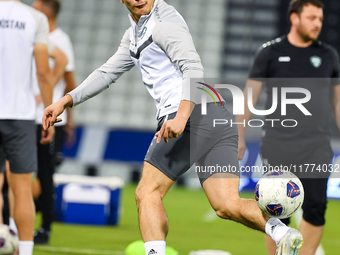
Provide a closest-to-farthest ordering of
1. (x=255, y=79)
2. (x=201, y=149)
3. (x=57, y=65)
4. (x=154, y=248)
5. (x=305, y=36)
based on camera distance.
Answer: (x=154, y=248) → (x=201, y=149) → (x=305, y=36) → (x=255, y=79) → (x=57, y=65)

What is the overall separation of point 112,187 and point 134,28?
13.1 ft

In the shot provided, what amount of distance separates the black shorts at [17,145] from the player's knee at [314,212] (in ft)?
6.50

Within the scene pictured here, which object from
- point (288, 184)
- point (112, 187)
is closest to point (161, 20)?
point (288, 184)

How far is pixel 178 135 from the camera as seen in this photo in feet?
10.9

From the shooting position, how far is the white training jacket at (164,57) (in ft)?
10.7

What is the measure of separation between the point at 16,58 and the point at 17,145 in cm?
60

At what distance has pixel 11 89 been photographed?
4.16 meters

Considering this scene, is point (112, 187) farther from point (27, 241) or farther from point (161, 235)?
point (161, 235)

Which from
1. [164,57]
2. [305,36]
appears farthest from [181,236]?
[164,57]

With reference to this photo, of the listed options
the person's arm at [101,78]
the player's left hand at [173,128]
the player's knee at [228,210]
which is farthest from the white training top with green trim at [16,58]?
the player's knee at [228,210]

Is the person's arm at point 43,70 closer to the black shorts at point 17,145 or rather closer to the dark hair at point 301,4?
the black shorts at point 17,145

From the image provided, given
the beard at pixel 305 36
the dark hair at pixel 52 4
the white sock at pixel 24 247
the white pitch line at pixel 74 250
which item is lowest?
the white pitch line at pixel 74 250

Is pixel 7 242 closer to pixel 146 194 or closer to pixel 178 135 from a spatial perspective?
pixel 146 194

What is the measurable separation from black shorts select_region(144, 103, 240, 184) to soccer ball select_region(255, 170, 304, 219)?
0.18 m
